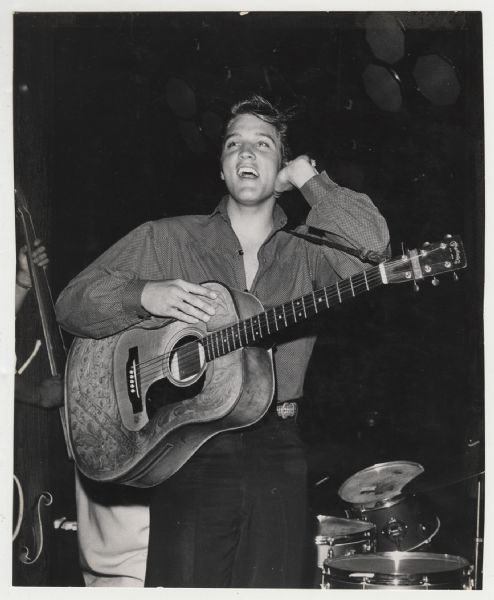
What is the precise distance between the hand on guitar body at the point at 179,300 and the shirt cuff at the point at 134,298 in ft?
0.05

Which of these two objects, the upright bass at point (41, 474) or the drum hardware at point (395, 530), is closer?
the drum hardware at point (395, 530)

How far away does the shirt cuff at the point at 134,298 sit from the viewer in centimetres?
219

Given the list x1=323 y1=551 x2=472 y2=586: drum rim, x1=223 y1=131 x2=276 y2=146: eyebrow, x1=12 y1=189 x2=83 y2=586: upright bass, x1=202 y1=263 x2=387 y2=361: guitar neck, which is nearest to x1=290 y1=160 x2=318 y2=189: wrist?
x1=223 y1=131 x2=276 y2=146: eyebrow

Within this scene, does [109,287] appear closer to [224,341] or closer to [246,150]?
[224,341]

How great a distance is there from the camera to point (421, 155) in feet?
7.10

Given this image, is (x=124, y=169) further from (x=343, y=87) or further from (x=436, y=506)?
(x=436, y=506)

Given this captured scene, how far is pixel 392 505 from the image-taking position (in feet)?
6.92

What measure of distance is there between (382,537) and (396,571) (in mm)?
99

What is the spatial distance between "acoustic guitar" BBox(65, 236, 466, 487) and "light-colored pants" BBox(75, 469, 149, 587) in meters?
0.05

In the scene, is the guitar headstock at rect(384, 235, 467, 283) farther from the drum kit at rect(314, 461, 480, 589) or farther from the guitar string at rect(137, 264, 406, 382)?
the drum kit at rect(314, 461, 480, 589)

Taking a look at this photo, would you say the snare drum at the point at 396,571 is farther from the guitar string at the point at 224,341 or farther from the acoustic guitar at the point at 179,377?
the guitar string at the point at 224,341

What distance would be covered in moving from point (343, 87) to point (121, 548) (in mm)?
1527

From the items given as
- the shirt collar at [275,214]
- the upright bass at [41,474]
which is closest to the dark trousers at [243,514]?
the upright bass at [41,474]

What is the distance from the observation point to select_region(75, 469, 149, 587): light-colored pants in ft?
7.12
